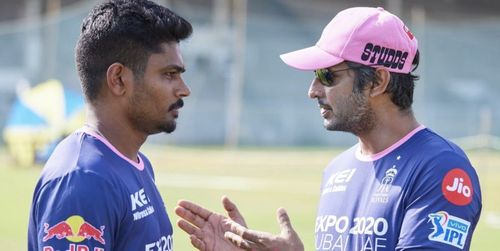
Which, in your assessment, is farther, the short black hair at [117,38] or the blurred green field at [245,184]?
the blurred green field at [245,184]

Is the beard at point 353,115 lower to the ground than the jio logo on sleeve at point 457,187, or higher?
higher

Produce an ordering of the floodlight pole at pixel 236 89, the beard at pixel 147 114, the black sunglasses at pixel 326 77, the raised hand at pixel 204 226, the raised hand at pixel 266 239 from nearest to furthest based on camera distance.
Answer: the beard at pixel 147 114
the raised hand at pixel 266 239
the raised hand at pixel 204 226
the black sunglasses at pixel 326 77
the floodlight pole at pixel 236 89

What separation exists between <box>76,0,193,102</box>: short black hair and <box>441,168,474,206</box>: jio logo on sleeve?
1.39 m

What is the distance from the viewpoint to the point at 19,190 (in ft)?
59.5

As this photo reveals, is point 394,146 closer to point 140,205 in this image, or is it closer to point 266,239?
point 266,239

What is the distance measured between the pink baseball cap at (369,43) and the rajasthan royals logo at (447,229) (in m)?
0.82

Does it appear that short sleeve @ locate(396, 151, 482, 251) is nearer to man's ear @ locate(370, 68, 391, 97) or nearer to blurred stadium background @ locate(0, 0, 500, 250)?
man's ear @ locate(370, 68, 391, 97)

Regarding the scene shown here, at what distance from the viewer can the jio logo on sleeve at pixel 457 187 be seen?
4492mm

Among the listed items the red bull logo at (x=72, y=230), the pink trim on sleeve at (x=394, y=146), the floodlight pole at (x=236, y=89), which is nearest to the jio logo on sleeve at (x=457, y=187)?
the pink trim on sleeve at (x=394, y=146)

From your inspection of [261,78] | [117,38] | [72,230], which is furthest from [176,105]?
[261,78]

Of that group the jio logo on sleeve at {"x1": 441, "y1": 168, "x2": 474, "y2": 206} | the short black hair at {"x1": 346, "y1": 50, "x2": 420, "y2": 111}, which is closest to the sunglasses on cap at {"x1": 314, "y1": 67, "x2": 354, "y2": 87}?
the short black hair at {"x1": 346, "y1": 50, "x2": 420, "y2": 111}

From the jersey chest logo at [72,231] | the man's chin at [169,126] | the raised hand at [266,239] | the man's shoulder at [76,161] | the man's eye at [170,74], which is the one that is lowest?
the raised hand at [266,239]

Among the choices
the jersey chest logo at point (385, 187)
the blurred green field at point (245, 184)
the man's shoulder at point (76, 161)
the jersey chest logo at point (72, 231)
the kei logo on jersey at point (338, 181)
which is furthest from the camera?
the blurred green field at point (245, 184)

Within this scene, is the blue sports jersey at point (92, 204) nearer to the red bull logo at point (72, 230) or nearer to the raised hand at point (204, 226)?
the red bull logo at point (72, 230)
